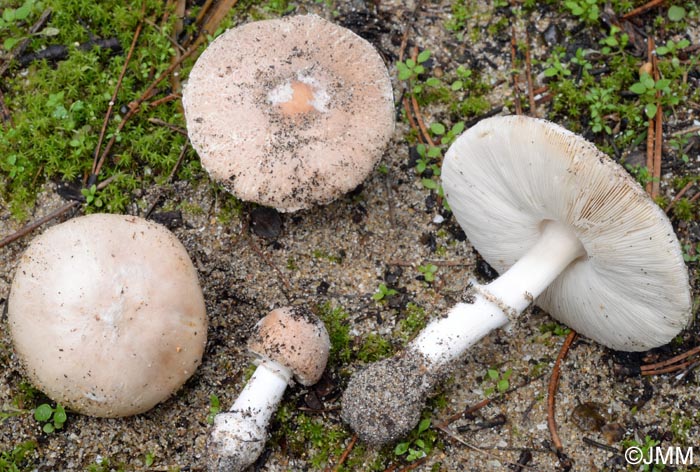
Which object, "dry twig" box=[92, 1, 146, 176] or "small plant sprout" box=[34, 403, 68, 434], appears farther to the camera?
"dry twig" box=[92, 1, 146, 176]

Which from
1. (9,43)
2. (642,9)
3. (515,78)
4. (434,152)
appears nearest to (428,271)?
(434,152)

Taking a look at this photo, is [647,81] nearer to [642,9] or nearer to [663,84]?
[663,84]

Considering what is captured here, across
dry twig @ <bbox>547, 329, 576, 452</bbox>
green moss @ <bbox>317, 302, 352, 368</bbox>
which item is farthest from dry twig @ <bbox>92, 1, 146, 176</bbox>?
dry twig @ <bbox>547, 329, 576, 452</bbox>

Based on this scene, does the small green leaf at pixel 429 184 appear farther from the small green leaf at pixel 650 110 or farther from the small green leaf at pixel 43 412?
the small green leaf at pixel 43 412

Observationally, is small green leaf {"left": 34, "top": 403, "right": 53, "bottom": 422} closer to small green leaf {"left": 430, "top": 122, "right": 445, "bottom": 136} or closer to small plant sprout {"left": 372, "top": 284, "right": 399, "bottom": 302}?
small plant sprout {"left": 372, "top": 284, "right": 399, "bottom": 302}

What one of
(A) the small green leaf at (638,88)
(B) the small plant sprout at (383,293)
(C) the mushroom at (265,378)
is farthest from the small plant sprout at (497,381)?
(A) the small green leaf at (638,88)

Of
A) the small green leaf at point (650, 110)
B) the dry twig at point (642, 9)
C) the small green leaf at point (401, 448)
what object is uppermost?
the dry twig at point (642, 9)
